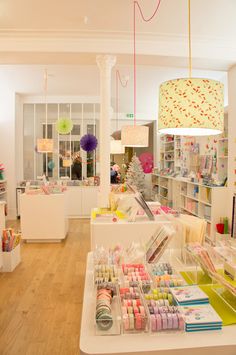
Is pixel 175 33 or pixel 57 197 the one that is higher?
pixel 175 33

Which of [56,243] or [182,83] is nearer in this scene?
[182,83]

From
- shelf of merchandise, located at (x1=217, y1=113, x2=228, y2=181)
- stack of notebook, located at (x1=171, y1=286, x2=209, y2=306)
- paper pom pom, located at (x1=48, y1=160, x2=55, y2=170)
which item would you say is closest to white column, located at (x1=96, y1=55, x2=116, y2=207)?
shelf of merchandise, located at (x1=217, y1=113, x2=228, y2=181)

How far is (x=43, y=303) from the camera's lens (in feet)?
11.9

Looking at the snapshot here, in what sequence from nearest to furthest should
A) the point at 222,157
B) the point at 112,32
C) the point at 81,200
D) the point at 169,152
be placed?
the point at 112,32 < the point at 222,157 < the point at 81,200 < the point at 169,152

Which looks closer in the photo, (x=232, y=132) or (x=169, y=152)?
(x=232, y=132)

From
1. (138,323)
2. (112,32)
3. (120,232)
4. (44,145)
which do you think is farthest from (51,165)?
(138,323)

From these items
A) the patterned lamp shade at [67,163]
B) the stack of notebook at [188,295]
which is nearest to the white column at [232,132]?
the stack of notebook at [188,295]

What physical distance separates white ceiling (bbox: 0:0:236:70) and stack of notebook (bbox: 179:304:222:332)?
340 cm

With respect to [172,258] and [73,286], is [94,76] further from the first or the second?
[172,258]

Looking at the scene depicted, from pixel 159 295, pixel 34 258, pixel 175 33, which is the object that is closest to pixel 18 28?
pixel 175 33

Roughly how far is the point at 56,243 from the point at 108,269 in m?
4.51

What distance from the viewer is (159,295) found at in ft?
5.42

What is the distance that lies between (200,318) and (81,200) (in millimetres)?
7686

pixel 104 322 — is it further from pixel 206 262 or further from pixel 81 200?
pixel 81 200
